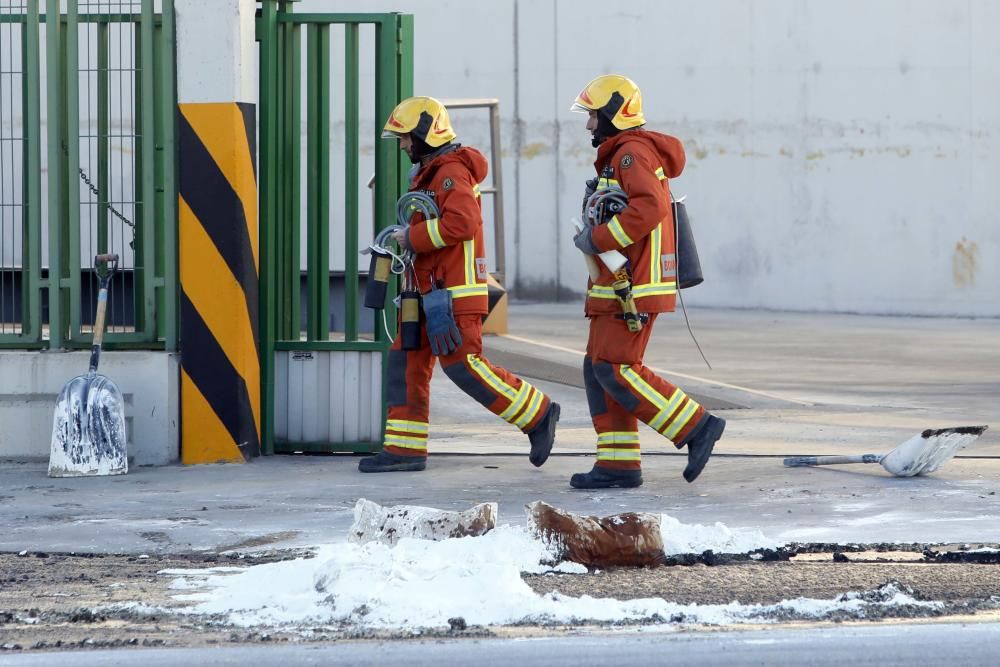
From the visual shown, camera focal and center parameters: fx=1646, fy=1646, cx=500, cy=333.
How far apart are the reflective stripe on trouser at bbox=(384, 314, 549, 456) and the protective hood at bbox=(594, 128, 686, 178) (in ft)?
3.07

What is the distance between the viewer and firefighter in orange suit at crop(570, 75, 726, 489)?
6.61 m

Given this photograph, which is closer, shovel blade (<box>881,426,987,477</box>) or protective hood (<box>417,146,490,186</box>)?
shovel blade (<box>881,426,987,477</box>)

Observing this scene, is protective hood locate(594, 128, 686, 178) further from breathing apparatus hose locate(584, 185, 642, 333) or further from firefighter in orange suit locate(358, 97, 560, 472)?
firefighter in orange suit locate(358, 97, 560, 472)

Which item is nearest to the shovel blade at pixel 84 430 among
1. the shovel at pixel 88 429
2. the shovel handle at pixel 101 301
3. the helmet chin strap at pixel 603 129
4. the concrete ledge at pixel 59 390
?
the shovel at pixel 88 429

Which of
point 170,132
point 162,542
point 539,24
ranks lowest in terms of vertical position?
point 162,542

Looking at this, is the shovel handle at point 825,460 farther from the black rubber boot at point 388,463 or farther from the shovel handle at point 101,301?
the shovel handle at point 101,301

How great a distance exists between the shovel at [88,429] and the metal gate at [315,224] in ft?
2.68

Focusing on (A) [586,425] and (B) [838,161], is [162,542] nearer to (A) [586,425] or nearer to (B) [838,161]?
(A) [586,425]

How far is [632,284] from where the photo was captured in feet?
21.9

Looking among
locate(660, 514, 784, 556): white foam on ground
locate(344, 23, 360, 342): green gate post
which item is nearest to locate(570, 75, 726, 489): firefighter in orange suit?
locate(660, 514, 784, 556): white foam on ground

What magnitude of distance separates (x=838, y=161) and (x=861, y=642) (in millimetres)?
14438

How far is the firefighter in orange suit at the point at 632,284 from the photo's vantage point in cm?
661

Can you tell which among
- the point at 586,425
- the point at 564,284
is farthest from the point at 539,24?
the point at 586,425

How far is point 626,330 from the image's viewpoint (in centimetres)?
669
